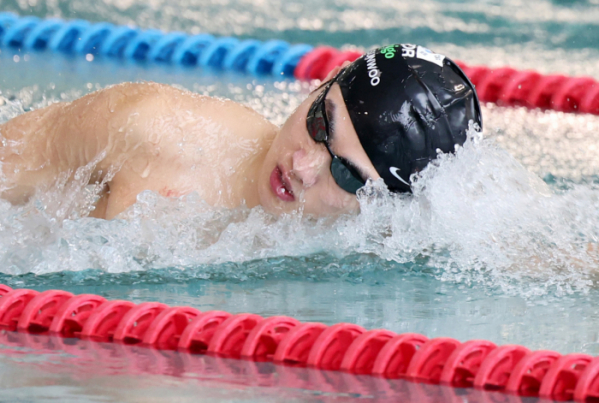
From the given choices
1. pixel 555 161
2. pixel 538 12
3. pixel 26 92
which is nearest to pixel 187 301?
pixel 555 161

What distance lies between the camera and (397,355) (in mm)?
1665

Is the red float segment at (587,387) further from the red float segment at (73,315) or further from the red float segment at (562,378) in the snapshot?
the red float segment at (73,315)

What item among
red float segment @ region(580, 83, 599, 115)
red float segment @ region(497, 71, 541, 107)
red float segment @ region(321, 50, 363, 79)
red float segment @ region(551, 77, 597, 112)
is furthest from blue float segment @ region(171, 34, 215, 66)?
red float segment @ region(580, 83, 599, 115)

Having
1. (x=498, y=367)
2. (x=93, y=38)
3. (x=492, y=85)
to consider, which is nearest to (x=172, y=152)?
(x=498, y=367)

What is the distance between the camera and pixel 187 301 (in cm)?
203

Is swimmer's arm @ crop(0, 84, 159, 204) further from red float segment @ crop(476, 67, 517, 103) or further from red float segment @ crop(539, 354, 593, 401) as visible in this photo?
red float segment @ crop(476, 67, 517, 103)

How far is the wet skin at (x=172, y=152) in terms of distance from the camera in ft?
7.13

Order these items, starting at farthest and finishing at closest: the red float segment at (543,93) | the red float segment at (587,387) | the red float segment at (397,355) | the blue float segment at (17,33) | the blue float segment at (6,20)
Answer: the blue float segment at (6,20)
the blue float segment at (17,33)
the red float segment at (543,93)
the red float segment at (397,355)
the red float segment at (587,387)

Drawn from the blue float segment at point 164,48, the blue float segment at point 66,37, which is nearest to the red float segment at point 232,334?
the blue float segment at point 164,48

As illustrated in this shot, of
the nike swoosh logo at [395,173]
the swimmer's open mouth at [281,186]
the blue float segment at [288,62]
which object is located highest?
the blue float segment at [288,62]

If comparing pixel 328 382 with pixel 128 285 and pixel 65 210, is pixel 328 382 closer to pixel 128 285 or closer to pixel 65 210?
pixel 128 285

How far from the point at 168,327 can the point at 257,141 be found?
80 cm

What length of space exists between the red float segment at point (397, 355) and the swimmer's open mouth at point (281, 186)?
625 mm

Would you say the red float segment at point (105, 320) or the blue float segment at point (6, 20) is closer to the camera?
the red float segment at point (105, 320)
